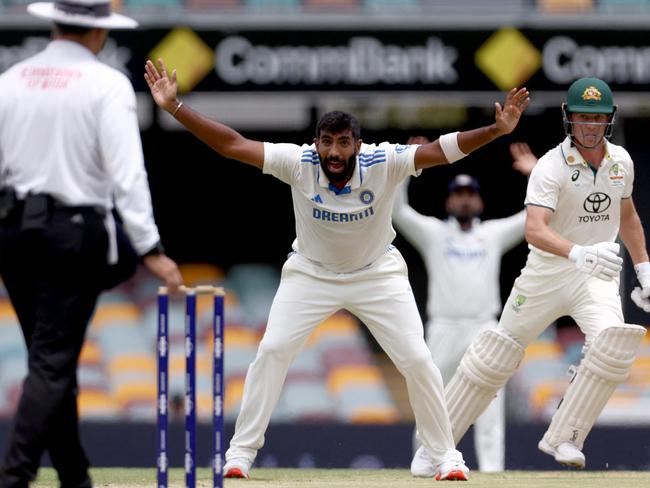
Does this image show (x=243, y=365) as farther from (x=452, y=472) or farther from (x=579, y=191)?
(x=452, y=472)

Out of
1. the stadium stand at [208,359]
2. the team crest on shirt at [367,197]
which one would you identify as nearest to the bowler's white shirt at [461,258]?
the stadium stand at [208,359]

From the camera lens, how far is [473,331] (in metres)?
9.73

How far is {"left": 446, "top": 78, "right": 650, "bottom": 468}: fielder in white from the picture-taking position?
6.50m

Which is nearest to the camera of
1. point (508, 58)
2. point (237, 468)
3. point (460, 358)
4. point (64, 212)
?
point (64, 212)

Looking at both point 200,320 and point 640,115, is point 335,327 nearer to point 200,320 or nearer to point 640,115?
point 200,320

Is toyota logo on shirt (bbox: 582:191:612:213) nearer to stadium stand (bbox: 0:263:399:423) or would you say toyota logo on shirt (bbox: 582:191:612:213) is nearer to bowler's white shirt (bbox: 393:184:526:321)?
bowler's white shirt (bbox: 393:184:526:321)

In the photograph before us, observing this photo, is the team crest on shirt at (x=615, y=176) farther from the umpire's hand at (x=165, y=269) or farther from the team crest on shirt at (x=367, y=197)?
the umpire's hand at (x=165, y=269)

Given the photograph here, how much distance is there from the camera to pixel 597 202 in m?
6.75

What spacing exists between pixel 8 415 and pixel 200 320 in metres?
1.69

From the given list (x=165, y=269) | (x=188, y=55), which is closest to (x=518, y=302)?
(x=165, y=269)

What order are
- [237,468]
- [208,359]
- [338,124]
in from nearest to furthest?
1. [338,124]
2. [237,468]
3. [208,359]

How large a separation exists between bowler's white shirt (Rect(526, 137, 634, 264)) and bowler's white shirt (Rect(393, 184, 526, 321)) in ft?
9.69

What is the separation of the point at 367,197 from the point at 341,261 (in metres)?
0.27

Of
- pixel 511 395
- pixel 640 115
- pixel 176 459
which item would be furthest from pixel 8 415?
pixel 640 115
